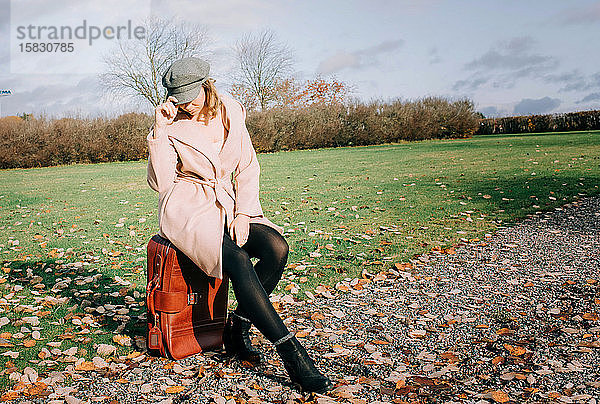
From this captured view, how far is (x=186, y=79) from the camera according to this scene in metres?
3.24

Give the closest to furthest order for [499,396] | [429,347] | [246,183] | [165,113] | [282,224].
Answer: [499,396] < [165,113] < [246,183] < [429,347] < [282,224]

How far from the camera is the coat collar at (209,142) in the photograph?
3404 millimetres

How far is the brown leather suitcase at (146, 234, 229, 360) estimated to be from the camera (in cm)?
339

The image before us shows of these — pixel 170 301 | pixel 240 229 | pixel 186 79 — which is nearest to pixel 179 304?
pixel 170 301

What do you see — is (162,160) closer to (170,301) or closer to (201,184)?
(201,184)

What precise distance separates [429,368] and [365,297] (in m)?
1.48

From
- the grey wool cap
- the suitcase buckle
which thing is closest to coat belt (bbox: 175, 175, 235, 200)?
the grey wool cap

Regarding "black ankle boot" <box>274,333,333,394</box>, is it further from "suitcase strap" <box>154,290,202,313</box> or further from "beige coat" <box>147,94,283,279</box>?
"suitcase strap" <box>154,290,202,313</box>

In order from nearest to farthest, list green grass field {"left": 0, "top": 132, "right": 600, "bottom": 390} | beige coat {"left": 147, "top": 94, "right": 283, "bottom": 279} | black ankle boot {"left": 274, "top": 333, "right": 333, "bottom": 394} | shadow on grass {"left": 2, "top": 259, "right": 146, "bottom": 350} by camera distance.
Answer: black ankle boot {"left": 274, "top": 333, "right": 333, "bottom": 394}
beige coat {"left": 147, "top": 94, "right": 283, "bottom": 279}
shadow on grass {"left": 2, "top": 259, "right": 146, "bottom": 350}
green grass field {"left": 0, "top": 132, "right": 600, "bottom": 390}

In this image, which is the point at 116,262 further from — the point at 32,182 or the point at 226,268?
the point at 32,182

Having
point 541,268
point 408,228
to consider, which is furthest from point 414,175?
point 541,268

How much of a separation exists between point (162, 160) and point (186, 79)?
51 cm

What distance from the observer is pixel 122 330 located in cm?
413

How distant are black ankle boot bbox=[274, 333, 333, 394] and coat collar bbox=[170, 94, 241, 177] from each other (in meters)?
1.15
